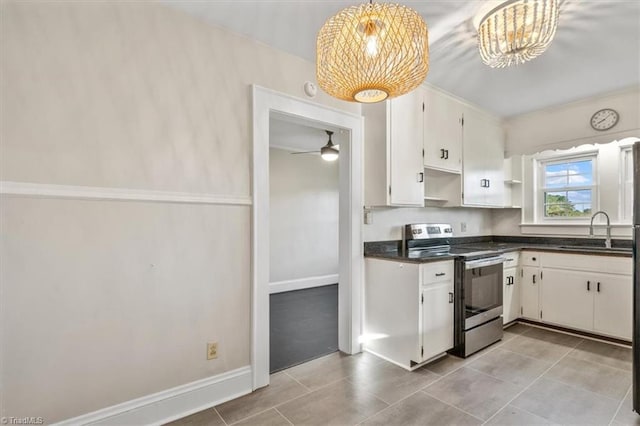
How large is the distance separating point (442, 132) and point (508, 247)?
1480 millimetres

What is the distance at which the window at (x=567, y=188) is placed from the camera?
3.56m

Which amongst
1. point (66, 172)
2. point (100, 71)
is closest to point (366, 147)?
point (100, 71)

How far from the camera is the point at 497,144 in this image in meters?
3.85

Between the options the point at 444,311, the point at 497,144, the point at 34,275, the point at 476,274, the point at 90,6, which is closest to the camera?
the point at 34,275

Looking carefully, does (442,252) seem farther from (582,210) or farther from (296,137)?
(296,137)

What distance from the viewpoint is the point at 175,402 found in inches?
73.6

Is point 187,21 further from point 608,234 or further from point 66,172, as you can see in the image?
point 608,234

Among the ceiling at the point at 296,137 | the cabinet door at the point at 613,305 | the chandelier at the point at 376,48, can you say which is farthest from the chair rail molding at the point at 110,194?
the cabinet door at the point at 613,305

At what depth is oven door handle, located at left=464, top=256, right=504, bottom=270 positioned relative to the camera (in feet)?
8.77

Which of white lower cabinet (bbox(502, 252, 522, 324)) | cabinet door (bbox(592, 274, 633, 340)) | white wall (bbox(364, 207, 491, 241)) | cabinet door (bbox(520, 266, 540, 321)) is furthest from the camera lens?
cabinet door (bbox(520, 266, 540, 321))

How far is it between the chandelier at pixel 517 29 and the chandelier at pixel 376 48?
2.45 ft

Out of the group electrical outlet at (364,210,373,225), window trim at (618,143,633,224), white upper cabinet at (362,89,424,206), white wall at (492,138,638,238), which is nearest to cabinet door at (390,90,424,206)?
white upper cabinet at (362,89,424,206)

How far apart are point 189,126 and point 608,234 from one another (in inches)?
164

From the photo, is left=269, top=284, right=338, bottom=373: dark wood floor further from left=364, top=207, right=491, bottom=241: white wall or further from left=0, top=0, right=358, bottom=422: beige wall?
left=364, top=207, right=491, bottom=241: white wall
